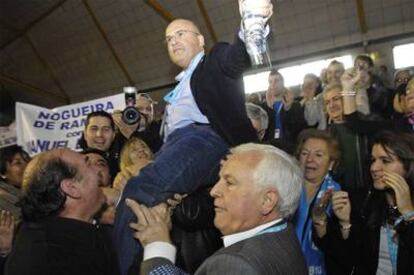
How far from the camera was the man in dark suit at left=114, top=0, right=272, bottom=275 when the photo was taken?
6.72 feet

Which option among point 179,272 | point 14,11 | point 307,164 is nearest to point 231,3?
point 14,11

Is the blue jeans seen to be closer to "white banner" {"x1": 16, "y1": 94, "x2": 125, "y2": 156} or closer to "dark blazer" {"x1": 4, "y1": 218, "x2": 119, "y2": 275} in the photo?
"dark blazer" {"x1": 4, "y1": 218, "x2": 119, "y2": 275}

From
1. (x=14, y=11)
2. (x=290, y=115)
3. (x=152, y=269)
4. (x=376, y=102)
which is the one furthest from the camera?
(x=14, y=11)

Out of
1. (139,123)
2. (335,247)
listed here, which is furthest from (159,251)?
(139,123)

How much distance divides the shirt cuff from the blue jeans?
0.68 feet

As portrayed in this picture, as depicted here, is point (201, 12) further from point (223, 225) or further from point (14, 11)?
point (223, 225)

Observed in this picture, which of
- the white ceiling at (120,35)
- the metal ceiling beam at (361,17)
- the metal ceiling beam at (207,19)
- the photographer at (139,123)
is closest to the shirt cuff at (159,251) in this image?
the photographer at (139,123)

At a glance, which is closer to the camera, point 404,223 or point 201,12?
point 404,223

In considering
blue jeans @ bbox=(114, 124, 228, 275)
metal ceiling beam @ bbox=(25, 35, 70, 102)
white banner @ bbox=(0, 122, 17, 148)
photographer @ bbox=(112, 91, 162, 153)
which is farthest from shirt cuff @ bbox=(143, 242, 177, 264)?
metal ceiling beam @ bbox=(25, 35, 70, 102)

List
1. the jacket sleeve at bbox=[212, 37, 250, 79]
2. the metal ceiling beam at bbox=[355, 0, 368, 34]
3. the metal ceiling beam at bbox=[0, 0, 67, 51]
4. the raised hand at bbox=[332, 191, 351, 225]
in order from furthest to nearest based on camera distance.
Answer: the metal ceiling beam at bbox=[0, 0, 67, 51] < the metal ceiling beam at bbox=[355, 0, 368, 34] < the raised hand at bbox=[332, 191, 351, 225] < the jacket sleeve at bbox=[212, 37, 250, 79]

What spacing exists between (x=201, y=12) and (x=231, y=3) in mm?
692

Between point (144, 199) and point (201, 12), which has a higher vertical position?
point (201, 12)

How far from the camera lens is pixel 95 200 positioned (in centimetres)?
221

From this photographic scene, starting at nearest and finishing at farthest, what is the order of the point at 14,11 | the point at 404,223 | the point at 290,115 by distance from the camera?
the point at 404,223 → the point at 290,115 → the point at 14,11
